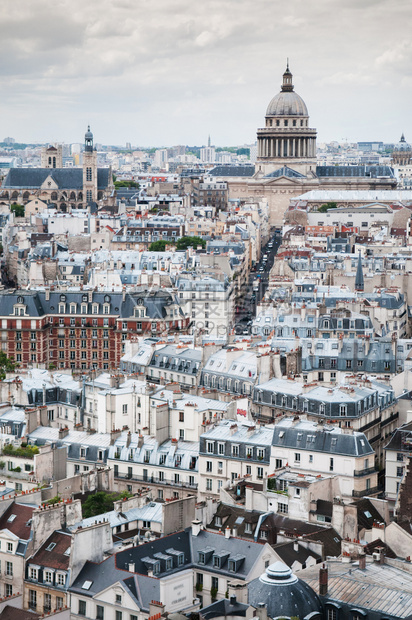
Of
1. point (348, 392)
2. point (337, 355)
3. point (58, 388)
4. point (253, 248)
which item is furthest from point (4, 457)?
point (253, 248)

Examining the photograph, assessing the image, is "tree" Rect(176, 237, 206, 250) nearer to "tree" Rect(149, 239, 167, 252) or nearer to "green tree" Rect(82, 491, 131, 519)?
"tree" Rect(149, 239, 167, 252)

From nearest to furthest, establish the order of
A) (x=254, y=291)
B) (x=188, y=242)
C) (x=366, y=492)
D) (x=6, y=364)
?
(x=366, y=492), (x=6, y=364), (x=254, y=291), (x=188, y=242)

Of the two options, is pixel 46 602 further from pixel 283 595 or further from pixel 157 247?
pixel 157 247

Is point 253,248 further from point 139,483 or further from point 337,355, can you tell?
point 139,483

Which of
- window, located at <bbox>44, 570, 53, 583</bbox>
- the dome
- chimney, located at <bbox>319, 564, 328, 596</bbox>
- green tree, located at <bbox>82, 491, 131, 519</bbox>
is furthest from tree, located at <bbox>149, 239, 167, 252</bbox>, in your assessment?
the dome

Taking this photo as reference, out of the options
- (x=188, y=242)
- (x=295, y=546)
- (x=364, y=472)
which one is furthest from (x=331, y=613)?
(x=188, y=242)

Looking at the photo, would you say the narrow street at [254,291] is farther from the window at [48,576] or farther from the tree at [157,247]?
the window at [48,576]
